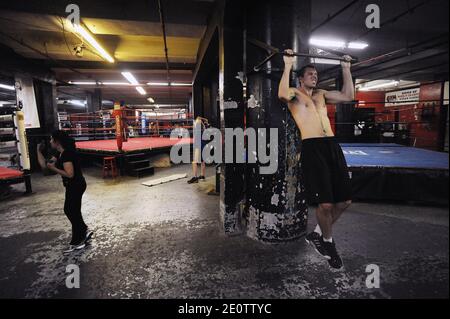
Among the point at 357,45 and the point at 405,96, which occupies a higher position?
the point at 357,45

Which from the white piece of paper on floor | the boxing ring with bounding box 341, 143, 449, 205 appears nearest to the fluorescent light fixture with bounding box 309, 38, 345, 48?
the boxing ring with bounding box 341, 143, 449, 205

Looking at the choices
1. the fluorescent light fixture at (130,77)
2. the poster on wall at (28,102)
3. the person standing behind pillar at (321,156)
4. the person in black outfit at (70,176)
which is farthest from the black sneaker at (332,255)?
the fluorescent light fixture at (130,77)

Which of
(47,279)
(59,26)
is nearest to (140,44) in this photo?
(59,26)

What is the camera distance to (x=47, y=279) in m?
2.27

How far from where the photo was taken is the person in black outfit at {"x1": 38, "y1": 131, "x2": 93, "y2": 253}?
2762mm

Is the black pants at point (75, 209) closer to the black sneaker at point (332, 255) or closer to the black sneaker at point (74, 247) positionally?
the black sneaker at point (74, 247)

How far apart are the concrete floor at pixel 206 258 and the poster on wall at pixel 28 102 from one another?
4.68 metres

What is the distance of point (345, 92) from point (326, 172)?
2.58 ft

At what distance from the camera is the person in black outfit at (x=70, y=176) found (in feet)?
9.06

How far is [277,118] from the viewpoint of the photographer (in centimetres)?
279

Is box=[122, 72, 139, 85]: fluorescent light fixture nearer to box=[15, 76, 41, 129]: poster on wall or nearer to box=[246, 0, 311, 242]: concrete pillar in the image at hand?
box=[15, 76, 41, 129]: poster on wall

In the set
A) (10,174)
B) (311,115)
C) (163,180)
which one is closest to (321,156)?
(311,115)

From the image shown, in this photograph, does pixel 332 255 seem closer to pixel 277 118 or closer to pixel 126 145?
pixel 277 118

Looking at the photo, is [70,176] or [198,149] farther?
[198,149]
